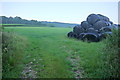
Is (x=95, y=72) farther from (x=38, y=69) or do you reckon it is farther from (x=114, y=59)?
(x=38, y=69)

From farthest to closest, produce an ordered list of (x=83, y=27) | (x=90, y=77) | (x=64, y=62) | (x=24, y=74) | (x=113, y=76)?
1. (x=83, y=27)
2. (x=64, y=62)
3. (x=24, y=74)
4. (x=90, y=77)
5. (x=113, y=76)

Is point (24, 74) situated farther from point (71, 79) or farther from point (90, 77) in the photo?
point (90, 77)

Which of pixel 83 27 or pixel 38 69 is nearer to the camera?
pixel 38 69

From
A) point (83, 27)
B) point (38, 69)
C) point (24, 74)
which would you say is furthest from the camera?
point (83, 27)

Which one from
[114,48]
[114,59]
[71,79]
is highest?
[114,48]

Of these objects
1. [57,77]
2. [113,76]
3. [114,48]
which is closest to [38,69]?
[57,77]

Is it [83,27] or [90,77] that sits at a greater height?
[83,27]

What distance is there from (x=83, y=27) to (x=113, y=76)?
11347mm

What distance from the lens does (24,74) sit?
463 cm

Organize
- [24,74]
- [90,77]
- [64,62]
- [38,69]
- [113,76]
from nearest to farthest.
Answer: [113,76] < [90,77] < [24,74] < [38,69] < [64,62]

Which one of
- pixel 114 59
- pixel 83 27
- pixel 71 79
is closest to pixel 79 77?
pixel 71 79

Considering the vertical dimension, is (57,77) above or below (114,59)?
below

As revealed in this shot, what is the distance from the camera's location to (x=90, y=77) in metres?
4.35

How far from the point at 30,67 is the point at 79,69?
201 cm
